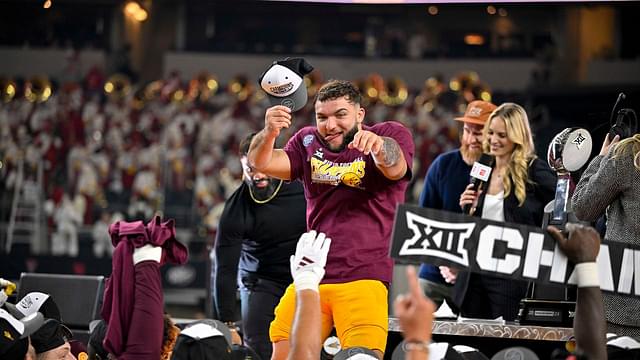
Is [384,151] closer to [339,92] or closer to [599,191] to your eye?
[339,92]

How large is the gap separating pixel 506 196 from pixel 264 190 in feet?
4.25

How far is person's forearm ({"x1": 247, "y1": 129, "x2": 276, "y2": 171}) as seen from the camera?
16.5 ft

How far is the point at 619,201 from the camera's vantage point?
16.8 feet

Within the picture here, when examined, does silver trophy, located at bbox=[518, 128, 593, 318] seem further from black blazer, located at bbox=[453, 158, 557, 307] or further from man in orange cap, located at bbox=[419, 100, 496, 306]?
man in orange cap, located at bbox=[419, 100, 496, 306]

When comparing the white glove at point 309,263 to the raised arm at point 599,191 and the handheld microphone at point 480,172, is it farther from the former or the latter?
the handheld microphone at point 480,172

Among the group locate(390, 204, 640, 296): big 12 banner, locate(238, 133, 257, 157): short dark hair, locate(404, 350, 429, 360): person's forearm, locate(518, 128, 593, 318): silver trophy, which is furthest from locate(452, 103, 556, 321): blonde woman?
locate(404, 350, 429, 360): person's forearm

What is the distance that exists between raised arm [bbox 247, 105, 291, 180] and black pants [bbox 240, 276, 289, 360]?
3.92 feet

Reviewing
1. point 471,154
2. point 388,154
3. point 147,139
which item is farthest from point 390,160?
point 147,139

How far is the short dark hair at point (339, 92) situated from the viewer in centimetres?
503

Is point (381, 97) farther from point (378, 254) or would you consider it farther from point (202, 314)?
point (378, 254)

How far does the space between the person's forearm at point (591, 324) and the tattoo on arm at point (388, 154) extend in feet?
4.53

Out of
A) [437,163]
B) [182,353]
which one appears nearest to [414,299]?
[182,353]

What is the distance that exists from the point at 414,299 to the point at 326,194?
216 cm

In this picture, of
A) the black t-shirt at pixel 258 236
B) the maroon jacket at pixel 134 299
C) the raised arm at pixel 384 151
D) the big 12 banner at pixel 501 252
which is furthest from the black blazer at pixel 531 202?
the big 12 banner at pixel 501 252
